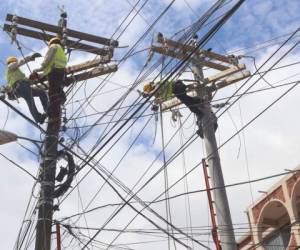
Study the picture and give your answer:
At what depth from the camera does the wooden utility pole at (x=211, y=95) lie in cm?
1025

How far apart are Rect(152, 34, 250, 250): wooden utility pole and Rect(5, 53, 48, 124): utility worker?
2.44 metres

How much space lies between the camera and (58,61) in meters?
11.8

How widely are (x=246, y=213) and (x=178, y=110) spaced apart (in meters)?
10.0

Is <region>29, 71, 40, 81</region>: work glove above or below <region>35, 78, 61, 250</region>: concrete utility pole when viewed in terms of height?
above

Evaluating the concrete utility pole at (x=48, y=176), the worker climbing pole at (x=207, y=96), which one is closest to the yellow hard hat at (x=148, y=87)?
the worker climbing pole at (x=207, y=96)

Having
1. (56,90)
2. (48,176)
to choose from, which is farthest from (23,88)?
(48,176)

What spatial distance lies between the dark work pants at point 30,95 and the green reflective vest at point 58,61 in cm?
45

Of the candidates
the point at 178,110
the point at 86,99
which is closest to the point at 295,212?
the point at 178,110

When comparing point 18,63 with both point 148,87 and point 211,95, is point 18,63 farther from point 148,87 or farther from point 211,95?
point 211,95

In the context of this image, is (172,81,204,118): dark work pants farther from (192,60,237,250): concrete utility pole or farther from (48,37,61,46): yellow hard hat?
(48,37,61,46): yellow hard hat

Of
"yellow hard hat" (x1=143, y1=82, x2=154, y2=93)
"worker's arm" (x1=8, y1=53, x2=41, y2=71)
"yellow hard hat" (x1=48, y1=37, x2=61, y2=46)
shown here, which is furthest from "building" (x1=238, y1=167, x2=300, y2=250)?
"worker's arm" (x1=8, y1=53, x2=41, y2=71)

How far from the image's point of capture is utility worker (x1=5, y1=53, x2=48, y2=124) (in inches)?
460

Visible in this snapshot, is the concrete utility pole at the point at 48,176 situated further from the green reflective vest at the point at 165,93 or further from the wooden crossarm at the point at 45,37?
the green reflective vest at the point at 165,93

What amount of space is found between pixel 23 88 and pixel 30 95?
0.29 metres
